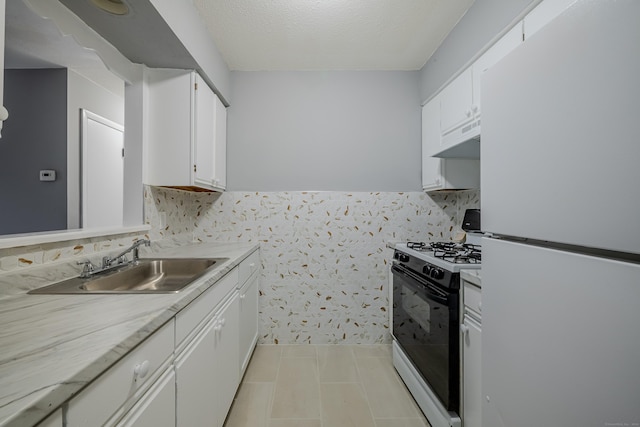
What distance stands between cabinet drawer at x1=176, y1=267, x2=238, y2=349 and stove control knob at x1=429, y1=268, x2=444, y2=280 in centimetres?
113

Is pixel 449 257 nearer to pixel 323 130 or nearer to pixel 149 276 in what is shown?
pixel 323 130

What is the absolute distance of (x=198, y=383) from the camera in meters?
1.10

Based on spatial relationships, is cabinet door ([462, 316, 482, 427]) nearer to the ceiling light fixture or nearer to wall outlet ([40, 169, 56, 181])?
the ceiling light fixture

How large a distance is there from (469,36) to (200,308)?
2.21m

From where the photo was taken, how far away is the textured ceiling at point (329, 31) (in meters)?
1.77

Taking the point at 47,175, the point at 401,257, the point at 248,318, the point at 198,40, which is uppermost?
the point at 198,40

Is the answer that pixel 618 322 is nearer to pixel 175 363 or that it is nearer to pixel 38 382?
pixel 38 382

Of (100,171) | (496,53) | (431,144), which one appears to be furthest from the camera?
(100,171)

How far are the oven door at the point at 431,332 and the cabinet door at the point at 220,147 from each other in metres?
1.64

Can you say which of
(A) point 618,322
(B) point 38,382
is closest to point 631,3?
(A) point 618,322

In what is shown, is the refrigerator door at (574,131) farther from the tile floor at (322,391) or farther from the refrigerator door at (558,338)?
the tile floor at (322,391)

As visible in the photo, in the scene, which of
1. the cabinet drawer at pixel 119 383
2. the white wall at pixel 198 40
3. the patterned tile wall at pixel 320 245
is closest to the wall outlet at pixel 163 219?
the patterned tile wall at pixel 320 245

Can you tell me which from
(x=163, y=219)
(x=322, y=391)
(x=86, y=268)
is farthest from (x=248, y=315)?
(x=86, y=268)

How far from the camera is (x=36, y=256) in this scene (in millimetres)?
1104
